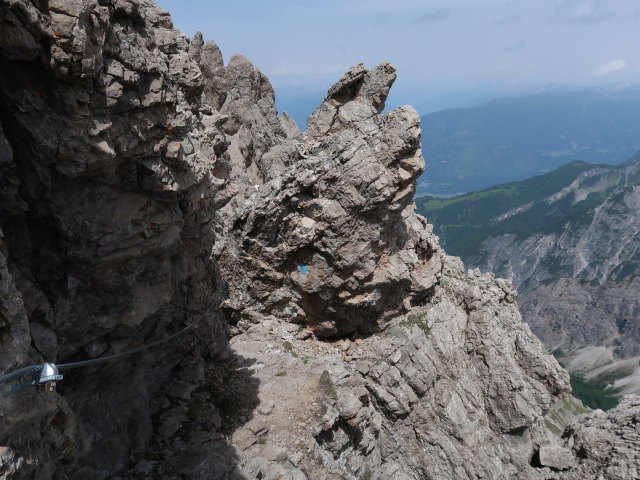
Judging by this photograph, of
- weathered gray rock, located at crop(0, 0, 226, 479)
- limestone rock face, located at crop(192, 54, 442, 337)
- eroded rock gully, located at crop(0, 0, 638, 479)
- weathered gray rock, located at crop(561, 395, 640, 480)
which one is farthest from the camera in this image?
weathered gray rock, located at crop(561, 395, 640, 480)

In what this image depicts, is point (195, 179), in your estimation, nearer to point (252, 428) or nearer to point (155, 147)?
point (155, 147)

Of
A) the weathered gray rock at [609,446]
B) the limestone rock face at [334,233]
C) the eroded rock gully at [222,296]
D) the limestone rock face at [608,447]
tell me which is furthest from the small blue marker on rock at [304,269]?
the weathered gray rock at [609,446]

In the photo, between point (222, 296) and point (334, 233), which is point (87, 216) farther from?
point (334, 233)

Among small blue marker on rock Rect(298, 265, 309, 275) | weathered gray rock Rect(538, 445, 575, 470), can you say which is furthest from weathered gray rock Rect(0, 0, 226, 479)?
weathered gray rock Rect(538, 445, 575, 470)

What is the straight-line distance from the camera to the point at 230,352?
2647cm

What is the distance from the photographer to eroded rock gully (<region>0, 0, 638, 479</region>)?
37.1 feet

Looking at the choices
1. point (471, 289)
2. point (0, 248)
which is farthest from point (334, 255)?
point (0, 248)

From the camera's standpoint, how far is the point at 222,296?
78.2 feet

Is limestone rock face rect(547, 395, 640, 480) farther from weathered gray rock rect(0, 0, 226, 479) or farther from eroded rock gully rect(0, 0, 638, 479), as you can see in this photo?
weathered gray rock rect(0, 0, 226, 479)

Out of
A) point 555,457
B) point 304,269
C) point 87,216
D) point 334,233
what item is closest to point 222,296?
point 304,269

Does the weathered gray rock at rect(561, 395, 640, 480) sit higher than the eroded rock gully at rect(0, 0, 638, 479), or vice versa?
the eroded rock gully at rect(0, 0, 638, 479)

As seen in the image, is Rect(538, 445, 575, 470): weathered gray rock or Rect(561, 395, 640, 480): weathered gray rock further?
Rect(538, 445, 575, 470): weathered gray rock

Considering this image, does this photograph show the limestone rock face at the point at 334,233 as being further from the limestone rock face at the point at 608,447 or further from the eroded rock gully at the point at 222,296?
→ the limestone rock face at the point at 608,447

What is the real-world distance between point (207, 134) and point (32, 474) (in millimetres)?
18256
